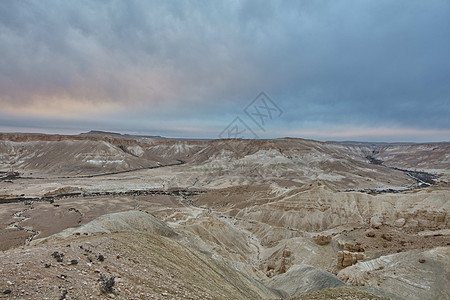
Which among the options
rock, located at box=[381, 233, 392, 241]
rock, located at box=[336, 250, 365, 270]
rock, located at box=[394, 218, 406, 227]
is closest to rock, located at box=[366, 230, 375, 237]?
rock, located at box=[381, 233, 392, 241]

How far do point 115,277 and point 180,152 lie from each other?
171 meters

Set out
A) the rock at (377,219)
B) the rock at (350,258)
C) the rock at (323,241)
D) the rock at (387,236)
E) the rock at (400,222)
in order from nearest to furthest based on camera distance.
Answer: the rock at (350,258), the rock at (387,236), the rock at (323,241), the rock at (400,222), the rock at (377,219)

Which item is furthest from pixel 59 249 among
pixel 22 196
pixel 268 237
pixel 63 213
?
pixel 22 196

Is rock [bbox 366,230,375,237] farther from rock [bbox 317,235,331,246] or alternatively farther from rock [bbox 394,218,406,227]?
rock [bbox 394,218,406,227]

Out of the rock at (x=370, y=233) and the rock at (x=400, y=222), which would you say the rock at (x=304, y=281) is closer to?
the rock at (x=370, y=233)

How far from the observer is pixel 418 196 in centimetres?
3594

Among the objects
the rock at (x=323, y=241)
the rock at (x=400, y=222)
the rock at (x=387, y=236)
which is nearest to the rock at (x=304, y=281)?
the rock at (x=323, y=241)

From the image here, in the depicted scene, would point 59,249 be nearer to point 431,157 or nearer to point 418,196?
point 418,196

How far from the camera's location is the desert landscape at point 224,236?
7.48 m

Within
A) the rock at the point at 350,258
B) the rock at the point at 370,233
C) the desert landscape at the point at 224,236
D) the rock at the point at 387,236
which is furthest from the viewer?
the rock at the point at 370,233

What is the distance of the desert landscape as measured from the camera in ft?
24.5

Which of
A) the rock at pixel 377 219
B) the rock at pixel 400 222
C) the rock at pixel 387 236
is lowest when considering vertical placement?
the rock at pixel 377 219

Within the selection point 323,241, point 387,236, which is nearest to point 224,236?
point 323,241

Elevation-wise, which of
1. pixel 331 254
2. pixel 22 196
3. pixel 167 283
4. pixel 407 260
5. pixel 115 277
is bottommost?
Answer: pixel 22 196
